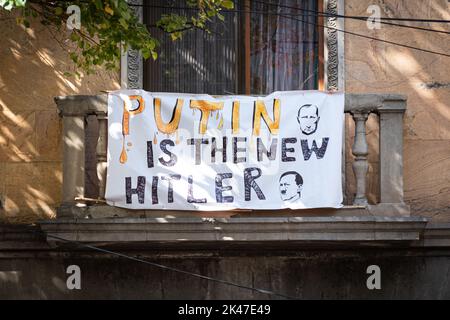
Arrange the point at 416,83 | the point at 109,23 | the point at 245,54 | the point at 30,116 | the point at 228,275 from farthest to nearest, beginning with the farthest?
the point at 245,54 → the point at 416,83 → the point at 30,116 → the point at 228,275 → the point at 109,23

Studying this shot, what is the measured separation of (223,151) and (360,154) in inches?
57.4

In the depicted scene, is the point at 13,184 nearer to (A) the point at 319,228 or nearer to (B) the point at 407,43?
(A) the point at 319,228

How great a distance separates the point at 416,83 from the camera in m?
11.6

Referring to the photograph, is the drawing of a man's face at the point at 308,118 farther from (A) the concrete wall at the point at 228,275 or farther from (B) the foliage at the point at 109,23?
(A) the concrete wall at the point at 228,275

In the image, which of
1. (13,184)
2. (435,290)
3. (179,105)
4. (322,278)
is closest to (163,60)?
(179,105)

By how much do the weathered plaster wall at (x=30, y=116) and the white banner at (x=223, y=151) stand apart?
1.17 m

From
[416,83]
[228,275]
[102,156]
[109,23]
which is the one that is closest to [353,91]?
[416,83]

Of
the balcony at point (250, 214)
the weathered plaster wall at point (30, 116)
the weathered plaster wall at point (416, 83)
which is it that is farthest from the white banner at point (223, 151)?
the weathered plaster wall at point (30, 116)

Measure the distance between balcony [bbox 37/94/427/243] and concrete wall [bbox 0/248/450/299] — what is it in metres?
0.71

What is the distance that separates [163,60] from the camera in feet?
39.2

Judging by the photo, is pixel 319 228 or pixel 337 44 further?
pixel 337 44

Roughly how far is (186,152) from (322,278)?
212 cm

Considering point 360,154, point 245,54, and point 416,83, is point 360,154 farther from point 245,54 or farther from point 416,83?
point 245,54

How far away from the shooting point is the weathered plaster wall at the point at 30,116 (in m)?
11.3
